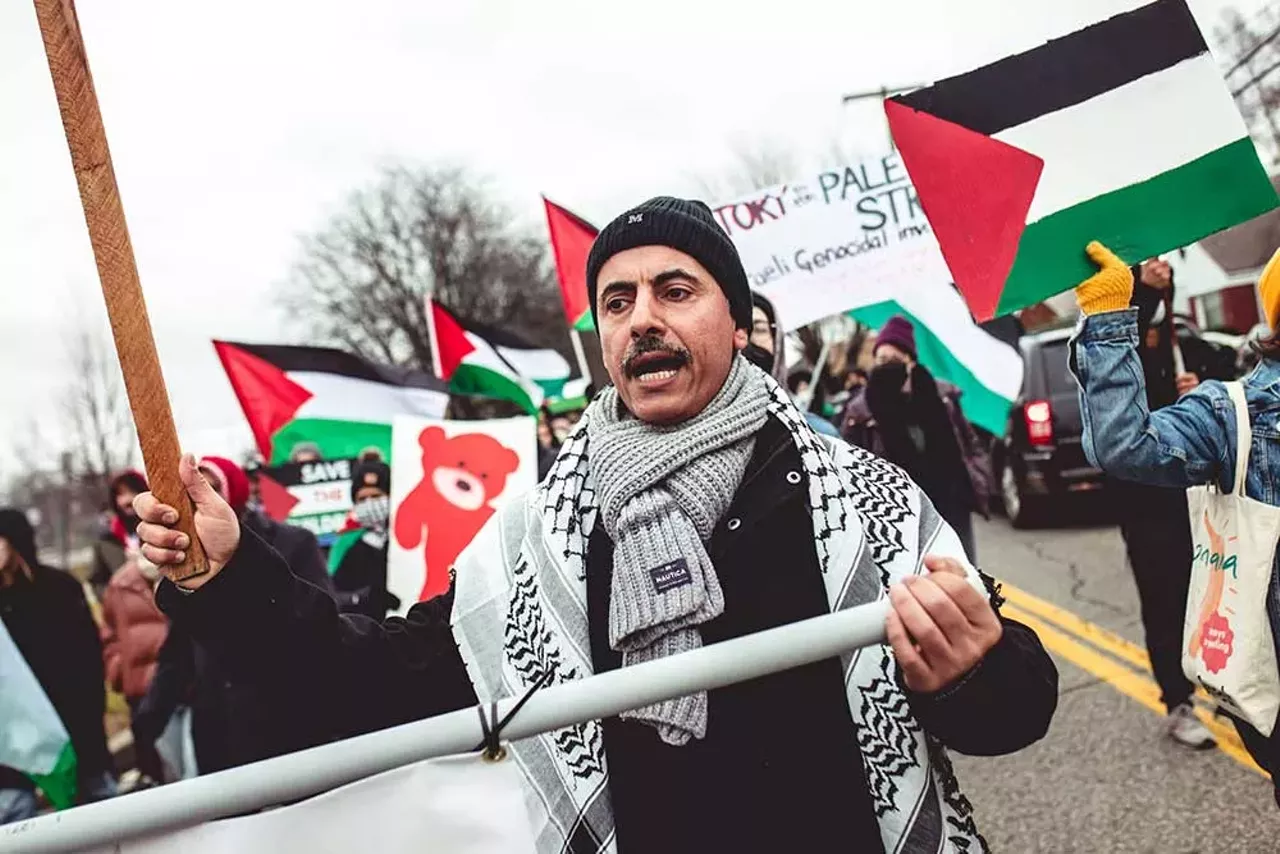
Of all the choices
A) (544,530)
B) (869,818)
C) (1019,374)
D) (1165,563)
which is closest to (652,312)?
(544,530)

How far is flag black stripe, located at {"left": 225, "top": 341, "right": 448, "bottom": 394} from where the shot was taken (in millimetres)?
5711

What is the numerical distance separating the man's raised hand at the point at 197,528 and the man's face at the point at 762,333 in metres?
2.48

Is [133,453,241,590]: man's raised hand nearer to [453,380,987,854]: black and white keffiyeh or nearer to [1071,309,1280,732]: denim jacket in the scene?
[453,380,987,854]: black and white keffiyeh

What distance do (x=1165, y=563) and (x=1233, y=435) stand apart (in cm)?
210

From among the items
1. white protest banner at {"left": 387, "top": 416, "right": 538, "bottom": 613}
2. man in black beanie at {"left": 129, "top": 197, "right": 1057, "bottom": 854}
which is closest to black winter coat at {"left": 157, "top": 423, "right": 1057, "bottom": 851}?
man in black beanie at {"left": 129, "top": 197, "right": 1057, "bottom": 854}

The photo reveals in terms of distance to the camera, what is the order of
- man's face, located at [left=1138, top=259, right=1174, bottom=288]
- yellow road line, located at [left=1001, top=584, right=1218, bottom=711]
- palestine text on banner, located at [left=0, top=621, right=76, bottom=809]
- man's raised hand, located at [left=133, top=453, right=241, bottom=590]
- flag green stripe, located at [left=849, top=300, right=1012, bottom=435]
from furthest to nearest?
1. flag green stripe, located at [left=849, top=300, right=1012, bottom=435]
2. yellow road line, located at [left=1001, top=584, right=1218, bottom=711]
3. palestine text on banner, located at [left=0, top=621, right=76, bottom=809]
4. man's face, located at [left=1138, top=259, right=1174, bottom=288]
5. man's raised hand, located at [left=133, top=453, right=241, bottom=590]

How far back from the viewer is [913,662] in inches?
48.8

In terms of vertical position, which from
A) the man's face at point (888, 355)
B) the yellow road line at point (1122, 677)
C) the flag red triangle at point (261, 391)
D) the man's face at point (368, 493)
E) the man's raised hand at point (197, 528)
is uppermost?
the flag red triangle at point (261, 391)

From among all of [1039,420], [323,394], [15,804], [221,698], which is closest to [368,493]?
[323,394]

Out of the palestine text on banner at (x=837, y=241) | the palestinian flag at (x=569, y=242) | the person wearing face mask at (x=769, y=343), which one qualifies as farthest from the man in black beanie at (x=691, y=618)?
the palestinian flag at (x=569, y=242)

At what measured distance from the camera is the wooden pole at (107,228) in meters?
1.17

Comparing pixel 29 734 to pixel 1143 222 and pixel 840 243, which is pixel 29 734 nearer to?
pixel 1143 222

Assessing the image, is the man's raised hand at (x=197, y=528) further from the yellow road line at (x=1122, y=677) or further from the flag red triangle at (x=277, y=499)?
the flag red triangle at (x=277, y=499)

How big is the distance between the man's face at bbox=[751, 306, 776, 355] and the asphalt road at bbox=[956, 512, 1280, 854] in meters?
1.92
